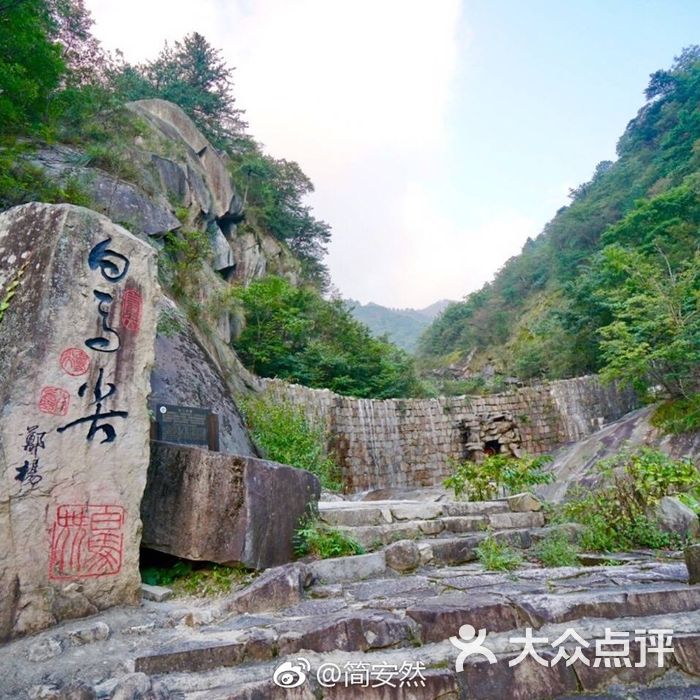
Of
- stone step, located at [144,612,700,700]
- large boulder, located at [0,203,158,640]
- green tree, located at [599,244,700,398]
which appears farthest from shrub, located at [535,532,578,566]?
green tree, located at [599,244,700,398]

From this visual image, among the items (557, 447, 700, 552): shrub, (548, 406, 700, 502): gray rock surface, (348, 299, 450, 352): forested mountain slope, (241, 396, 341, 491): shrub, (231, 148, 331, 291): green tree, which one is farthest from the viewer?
(348, 299, 450, 352): forested mountain slope

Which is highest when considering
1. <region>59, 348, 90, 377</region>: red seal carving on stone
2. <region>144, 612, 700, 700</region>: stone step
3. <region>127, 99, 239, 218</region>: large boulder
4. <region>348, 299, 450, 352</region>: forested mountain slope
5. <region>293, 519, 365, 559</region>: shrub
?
<region>348, 299, 450, 352</region>: forested mountain slope

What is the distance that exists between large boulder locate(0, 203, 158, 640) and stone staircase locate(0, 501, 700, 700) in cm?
28

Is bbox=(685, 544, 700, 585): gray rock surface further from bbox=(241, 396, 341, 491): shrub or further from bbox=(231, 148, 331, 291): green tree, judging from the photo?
bbox=(231, 148, 331, 291): green tree

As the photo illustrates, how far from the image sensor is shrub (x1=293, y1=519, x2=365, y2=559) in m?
3.94

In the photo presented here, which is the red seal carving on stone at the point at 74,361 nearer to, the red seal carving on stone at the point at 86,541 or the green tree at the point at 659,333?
the red seal carving on stone at the point at 86,541

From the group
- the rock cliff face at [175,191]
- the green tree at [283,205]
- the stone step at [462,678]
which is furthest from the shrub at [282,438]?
the green tree at [283,205]

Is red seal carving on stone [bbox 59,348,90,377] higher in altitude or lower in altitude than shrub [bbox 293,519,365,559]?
higher

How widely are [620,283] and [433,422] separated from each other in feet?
22.1

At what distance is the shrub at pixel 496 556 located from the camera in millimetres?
3688

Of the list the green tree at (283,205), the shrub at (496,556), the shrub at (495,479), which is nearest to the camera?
the shrub at (496,556)

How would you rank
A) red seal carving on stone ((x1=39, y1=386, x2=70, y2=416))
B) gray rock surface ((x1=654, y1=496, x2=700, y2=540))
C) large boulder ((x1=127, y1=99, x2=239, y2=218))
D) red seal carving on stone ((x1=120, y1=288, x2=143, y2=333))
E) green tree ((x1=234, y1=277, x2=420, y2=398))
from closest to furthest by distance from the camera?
red seal carving on stone ((x1=39, y1=386, x2=70, y2=416)) → red seal carving on stone ((x1=120, y1=288, x2=143, y2=333)) → gray rock surface ((x1=654, y1=496, x2=700, y2=540)) → green tree ((x1=234, y1=277, x2=420, y2=398)) → large boulder ((x1=127, y1=99, x2=239, y2=218))

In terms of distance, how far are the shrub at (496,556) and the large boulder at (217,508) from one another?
1.46 m

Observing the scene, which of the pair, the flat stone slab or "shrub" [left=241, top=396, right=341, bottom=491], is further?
"shrub" [left=241, top=396, right=341, bottom=491]
